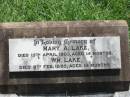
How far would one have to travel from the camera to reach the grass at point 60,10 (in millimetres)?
6055

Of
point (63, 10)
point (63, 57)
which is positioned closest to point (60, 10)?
point (63, 10)

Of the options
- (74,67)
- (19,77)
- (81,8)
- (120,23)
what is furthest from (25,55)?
(81,8)

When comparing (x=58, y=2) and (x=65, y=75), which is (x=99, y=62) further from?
(x=58, y=2)

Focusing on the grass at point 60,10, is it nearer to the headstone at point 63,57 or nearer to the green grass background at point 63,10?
the green grass background at point 63,10

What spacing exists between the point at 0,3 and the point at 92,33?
1906 millimetres

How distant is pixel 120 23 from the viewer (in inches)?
200

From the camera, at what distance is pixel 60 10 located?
6.16 meters

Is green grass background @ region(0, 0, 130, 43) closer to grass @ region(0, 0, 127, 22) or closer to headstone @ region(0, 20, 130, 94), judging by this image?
grass @ region(0, 0, 127, 22)

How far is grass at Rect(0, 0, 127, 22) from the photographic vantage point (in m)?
6.05

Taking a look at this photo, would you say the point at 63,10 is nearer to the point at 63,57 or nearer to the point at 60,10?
the point at 60,10

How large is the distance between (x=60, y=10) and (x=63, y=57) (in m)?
1.35

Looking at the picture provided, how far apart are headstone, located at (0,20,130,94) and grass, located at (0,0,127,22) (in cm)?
100

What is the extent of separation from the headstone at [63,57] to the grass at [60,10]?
999 mm

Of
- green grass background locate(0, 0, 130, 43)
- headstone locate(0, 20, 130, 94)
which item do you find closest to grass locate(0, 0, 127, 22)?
A: green grass background locate(0, 0, 130, 43)
